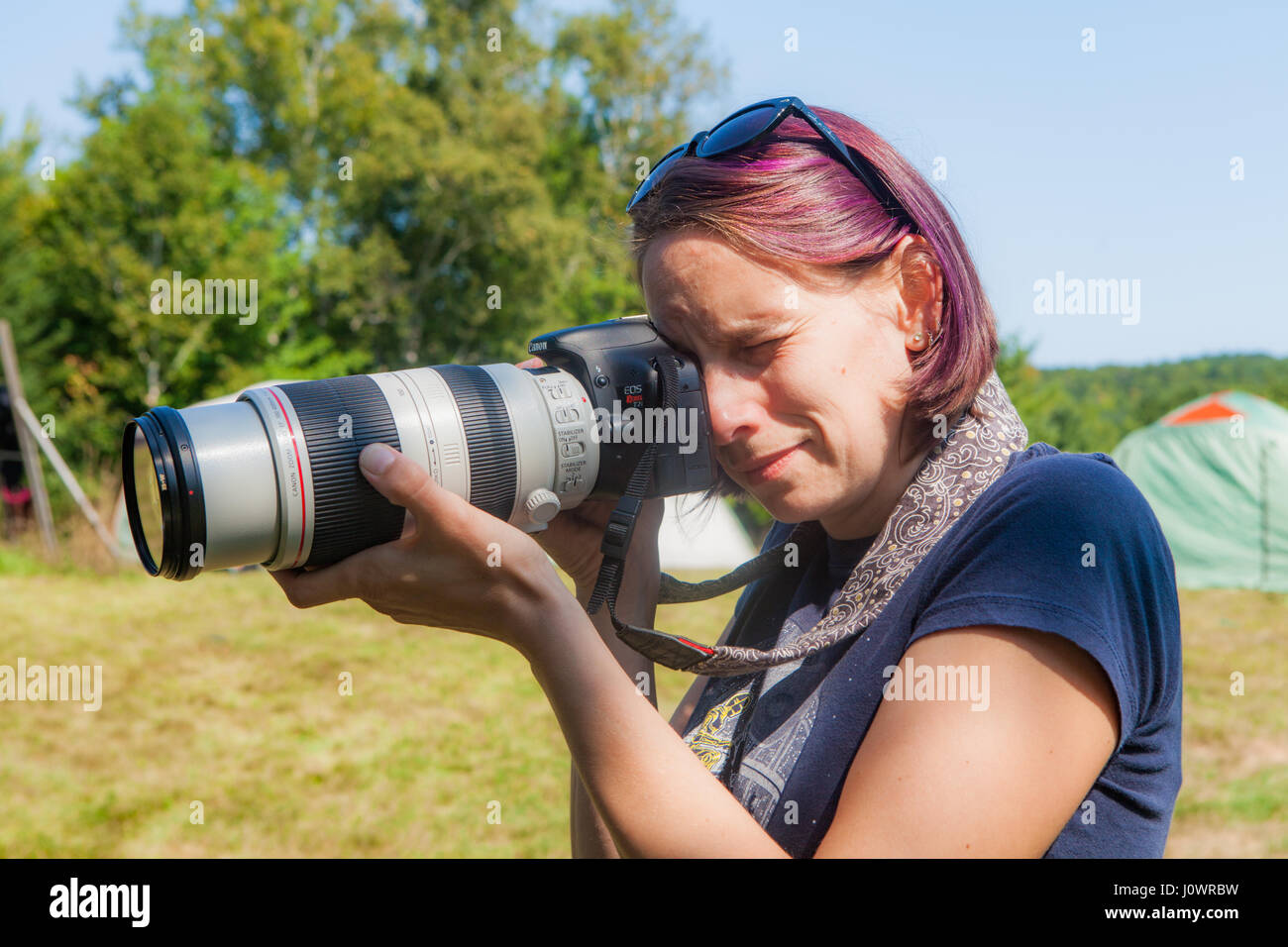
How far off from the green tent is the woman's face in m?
9.31

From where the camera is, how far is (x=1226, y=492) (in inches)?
381

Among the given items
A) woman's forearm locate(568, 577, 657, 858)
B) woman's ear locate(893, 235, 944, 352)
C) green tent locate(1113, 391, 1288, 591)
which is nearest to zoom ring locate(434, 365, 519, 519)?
woman's forearm locate(568, 577, 657, 858)

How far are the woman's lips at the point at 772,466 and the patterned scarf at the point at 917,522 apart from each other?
6.2 inches

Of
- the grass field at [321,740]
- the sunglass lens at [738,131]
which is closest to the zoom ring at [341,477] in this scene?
the sunglass lens at [738,131]

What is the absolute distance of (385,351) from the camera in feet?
61.6

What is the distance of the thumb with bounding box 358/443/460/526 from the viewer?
1.27m

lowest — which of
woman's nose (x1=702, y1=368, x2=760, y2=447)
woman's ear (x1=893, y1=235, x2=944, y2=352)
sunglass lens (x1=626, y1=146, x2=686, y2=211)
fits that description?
woman's nose (x1=702, y1=368, x2=760, y2=447)

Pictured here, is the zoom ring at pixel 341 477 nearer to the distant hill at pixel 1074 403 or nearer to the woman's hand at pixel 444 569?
the woman's hand at pixel 444 569

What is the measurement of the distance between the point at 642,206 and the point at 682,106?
20.8 m

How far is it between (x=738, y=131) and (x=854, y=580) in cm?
63

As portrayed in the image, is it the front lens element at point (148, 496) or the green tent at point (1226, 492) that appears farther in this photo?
the green tent at point (1226, 492)

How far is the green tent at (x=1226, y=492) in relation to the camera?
9453mm

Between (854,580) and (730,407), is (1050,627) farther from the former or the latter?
(730,407)

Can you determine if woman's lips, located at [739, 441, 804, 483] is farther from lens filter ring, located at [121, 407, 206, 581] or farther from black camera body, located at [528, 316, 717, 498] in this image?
lens filter ring, located at [121, 407, 206, 581]
